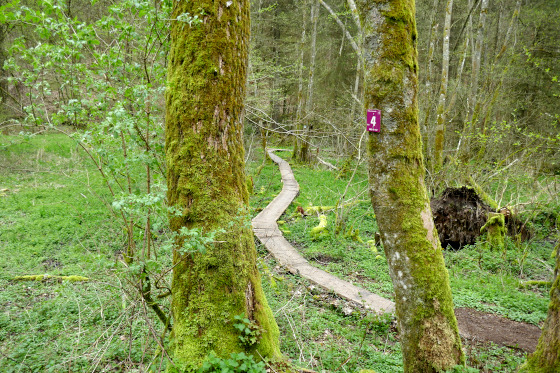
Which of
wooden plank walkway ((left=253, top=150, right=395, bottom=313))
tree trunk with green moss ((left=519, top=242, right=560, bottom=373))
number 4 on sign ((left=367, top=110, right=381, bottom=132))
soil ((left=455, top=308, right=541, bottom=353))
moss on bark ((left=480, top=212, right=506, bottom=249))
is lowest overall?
wooden plank walkway ((left=253, top=150, right=395, bottom=313))

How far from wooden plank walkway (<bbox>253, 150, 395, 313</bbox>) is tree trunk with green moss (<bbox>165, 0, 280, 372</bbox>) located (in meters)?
2.34

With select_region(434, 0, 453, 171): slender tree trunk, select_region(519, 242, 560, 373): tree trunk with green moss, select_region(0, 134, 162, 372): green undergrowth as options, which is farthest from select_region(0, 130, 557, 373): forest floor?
select_region(434, 0, 453, 171): slender tree trunk

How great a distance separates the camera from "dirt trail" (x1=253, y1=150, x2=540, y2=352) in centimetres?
383

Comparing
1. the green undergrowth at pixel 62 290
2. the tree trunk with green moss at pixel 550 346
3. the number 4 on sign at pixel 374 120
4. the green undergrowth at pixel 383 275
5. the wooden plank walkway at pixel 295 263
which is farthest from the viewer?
the wooden plank walkway at pixel 295 263

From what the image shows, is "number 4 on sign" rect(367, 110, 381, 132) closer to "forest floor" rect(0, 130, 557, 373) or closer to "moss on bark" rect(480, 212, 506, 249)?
"forest floor" rect(0, 130, 557, 373)

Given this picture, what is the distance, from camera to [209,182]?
2461 millimetres

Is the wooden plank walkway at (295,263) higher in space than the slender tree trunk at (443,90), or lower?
lower

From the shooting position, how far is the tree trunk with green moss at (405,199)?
7.88 feet

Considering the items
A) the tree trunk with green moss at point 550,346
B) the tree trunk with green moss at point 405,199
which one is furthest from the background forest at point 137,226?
the tree trunk with green moss at point 550,346

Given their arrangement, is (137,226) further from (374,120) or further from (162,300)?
(374,120)

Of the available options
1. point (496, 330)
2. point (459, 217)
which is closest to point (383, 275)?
point (496, 330)

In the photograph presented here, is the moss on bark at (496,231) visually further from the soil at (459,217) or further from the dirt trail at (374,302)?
the dirt trail at (374,302)

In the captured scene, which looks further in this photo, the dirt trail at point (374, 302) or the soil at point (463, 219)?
the soil at point (463, 219)

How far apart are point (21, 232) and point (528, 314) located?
8.84m
